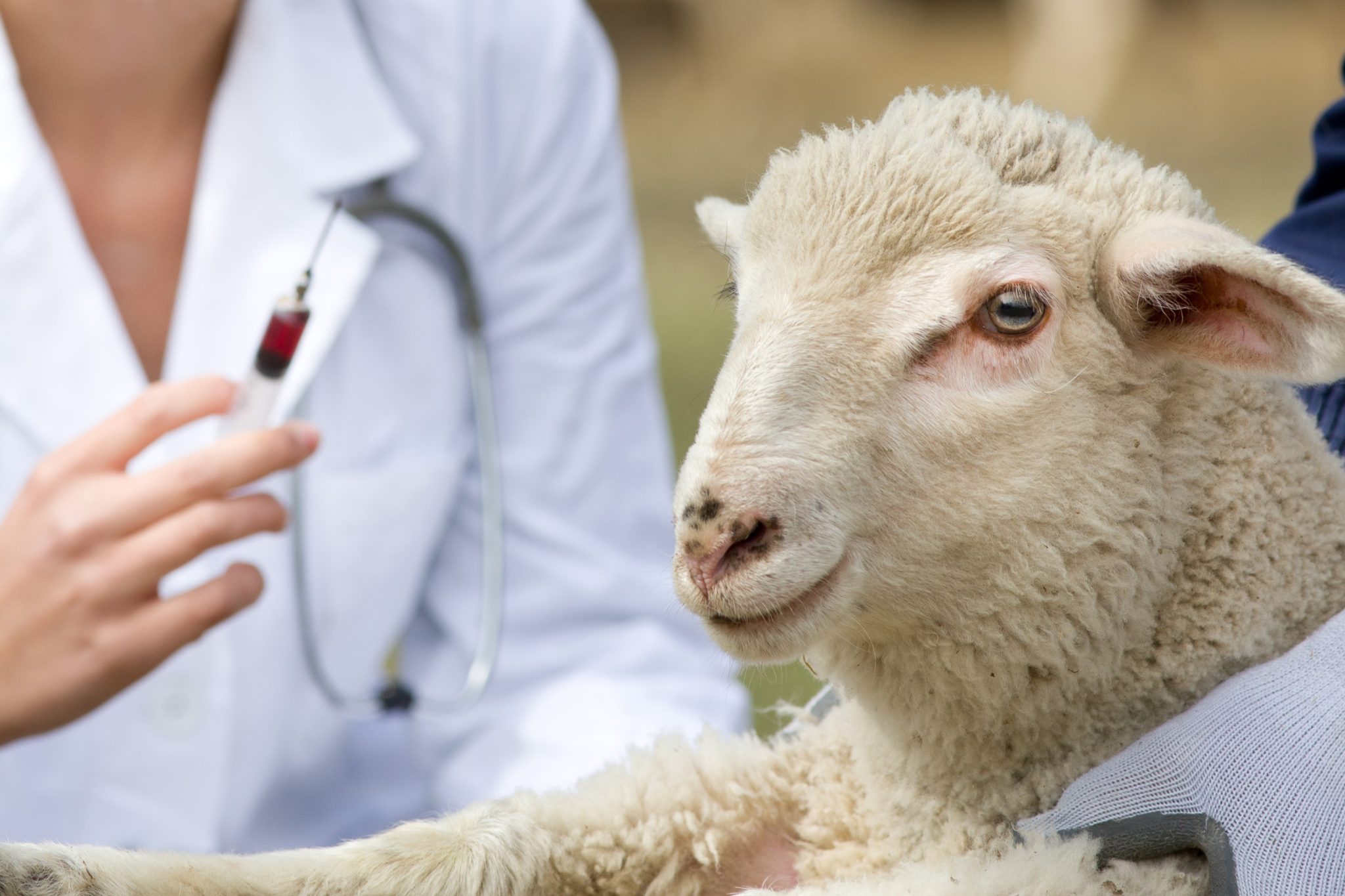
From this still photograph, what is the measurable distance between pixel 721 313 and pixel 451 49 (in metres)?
0.61

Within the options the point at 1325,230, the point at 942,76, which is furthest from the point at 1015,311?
the point at 942,76

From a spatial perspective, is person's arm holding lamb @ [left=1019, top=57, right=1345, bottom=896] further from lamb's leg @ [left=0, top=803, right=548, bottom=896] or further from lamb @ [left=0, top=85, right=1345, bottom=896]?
lamb's leg @ [left=0, top=803, right=548, bottom=896]

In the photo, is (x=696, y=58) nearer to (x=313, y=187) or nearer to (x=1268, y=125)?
(x=1268, y=125)

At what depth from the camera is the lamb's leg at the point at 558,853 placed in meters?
0.69

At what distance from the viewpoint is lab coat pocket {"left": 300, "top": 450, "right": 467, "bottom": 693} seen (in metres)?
1.41

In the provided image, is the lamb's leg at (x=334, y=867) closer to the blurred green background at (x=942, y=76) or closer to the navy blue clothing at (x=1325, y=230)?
the navy blue clothing at (x=1325, y=230)

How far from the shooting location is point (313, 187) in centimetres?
137

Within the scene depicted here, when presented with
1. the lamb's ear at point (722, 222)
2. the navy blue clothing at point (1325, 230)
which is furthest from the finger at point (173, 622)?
the navy blue clothing at point (1325, 230)

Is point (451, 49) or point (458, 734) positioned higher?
point (451, 49)

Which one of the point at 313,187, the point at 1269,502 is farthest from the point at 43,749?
the point at 1269,502

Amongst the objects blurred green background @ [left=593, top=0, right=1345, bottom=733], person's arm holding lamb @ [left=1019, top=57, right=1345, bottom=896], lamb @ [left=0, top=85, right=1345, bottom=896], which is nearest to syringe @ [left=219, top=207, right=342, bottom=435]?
lamb @ [left=0, top=85, right=1345, bottom=896]

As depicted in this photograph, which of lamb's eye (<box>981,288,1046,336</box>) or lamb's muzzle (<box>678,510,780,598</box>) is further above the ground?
lamb's eye (<box>981,288,1046,336</box>)

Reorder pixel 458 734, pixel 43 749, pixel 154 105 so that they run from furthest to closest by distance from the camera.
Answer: pixel 458 734 < pixel 154 105 < pixel 43 749

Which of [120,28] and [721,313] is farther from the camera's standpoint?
[120,28]
